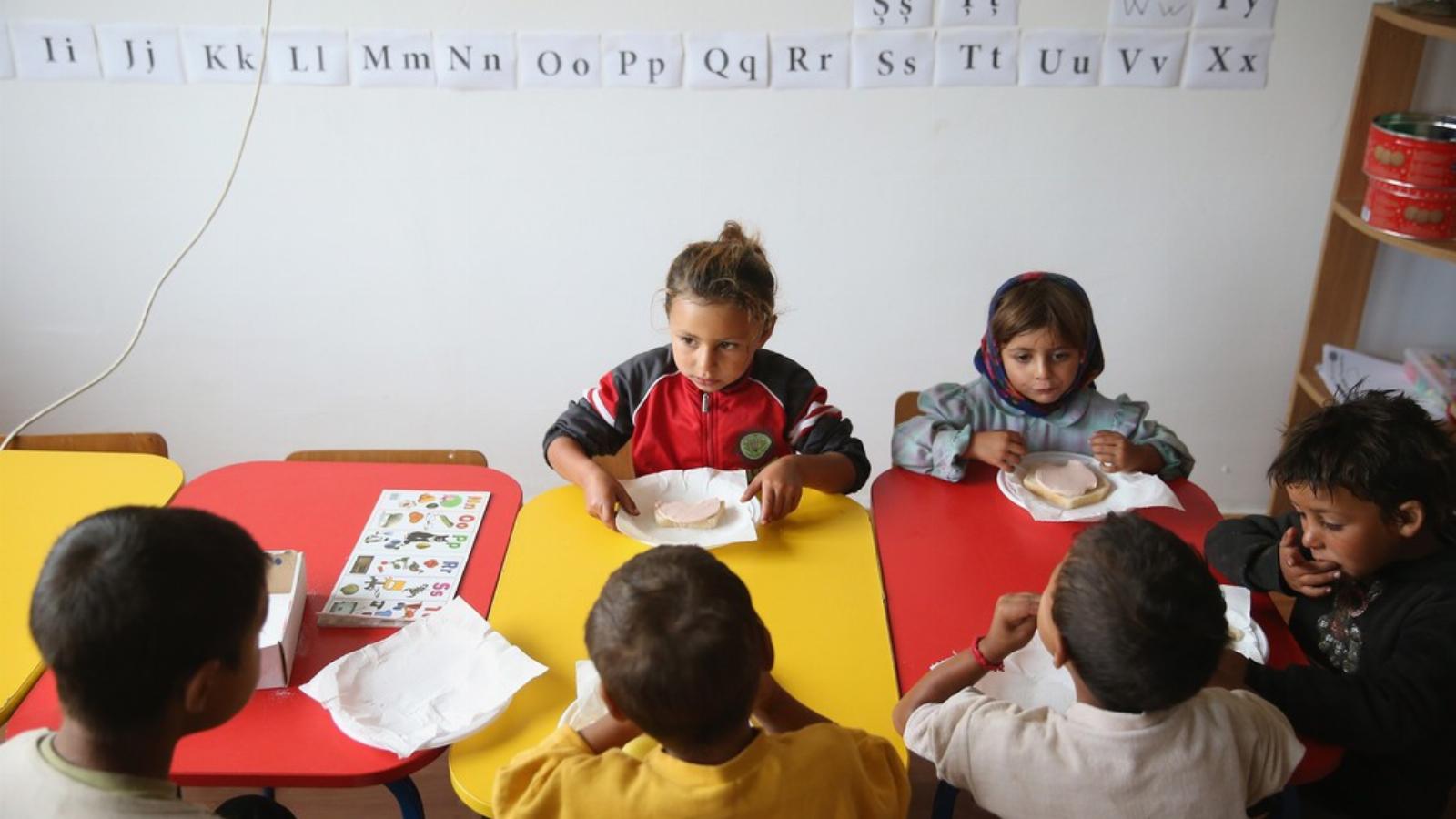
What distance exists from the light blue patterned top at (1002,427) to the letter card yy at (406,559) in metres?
0.78

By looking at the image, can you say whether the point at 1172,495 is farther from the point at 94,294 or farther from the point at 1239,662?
the point at 94,294

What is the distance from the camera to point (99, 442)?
2359 mm

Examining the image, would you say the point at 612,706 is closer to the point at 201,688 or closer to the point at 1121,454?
the point at 201,688

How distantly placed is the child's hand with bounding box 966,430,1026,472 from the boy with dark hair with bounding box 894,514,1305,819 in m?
0.72

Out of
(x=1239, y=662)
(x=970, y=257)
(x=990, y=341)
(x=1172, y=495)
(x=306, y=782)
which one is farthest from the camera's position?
(x=970, y=257)

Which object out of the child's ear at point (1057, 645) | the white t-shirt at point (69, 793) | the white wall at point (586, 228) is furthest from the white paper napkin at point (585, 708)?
the white wall at point (586, 228)

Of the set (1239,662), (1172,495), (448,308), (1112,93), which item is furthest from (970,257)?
(1239,662)

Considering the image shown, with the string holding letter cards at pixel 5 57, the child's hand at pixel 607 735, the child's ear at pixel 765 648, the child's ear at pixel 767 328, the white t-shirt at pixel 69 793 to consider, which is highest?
the string holding letter cards at pixel 5 57

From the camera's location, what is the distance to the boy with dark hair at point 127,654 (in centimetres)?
120

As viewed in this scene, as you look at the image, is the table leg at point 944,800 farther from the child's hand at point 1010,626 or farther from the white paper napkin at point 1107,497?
the white paper napkin at point 1107,497

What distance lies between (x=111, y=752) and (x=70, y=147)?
2225 millimetres

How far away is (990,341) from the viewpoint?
7.50 ft

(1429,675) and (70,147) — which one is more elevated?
(70,147)

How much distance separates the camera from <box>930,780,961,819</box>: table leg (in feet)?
5.37
